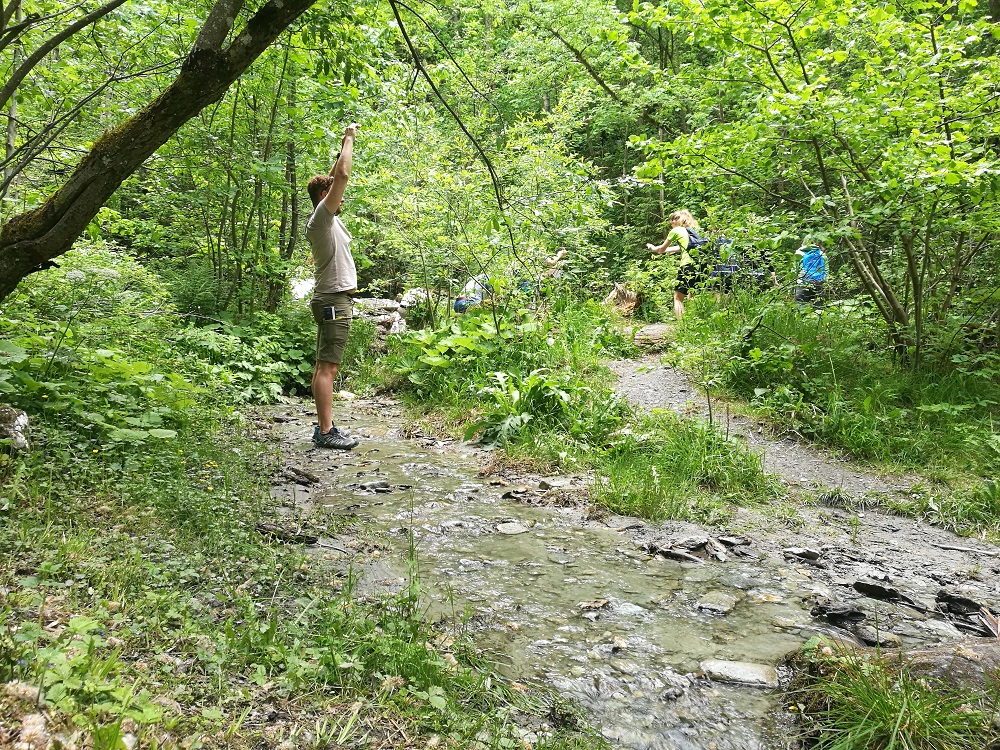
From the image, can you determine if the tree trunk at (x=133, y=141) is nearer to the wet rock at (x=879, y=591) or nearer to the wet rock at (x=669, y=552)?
the wet rock at (x=669, y=552)

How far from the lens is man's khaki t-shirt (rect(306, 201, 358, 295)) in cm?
→ 582

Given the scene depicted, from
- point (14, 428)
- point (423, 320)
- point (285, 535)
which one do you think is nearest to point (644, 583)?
point (285, 535)

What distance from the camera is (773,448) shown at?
5648 millimetres

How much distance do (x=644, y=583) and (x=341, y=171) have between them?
4210mm

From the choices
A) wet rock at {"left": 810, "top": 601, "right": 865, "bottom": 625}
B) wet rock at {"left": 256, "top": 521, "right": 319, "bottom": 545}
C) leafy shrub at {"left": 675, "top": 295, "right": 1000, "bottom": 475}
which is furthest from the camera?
leafy shrub at {"left": 675, "top": 295, "right": 1000, "bottom": 475}

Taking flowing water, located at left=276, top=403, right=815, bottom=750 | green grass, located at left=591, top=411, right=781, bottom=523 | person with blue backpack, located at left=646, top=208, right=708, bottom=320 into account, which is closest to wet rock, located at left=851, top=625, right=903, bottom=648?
flowing water, located at left=276, top=403, right=815, bottom=750

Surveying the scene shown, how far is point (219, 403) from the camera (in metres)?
6.04

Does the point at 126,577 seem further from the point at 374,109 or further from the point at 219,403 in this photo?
the point at 374,109

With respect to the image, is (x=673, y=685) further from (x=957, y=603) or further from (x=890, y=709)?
(x=957, y=603)

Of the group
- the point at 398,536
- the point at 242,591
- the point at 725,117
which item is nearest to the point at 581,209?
the point at 398,536

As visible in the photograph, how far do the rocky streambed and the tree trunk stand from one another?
2014mm

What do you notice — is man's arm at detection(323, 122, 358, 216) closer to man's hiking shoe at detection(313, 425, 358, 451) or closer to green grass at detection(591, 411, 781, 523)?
man's hiking shoe at detection(313, 425, 358, 451)

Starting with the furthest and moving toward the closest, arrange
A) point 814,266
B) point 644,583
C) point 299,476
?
point 814,266
point 299,476
point 644,583

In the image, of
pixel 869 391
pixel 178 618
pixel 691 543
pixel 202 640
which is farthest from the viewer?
pixel 869 391
